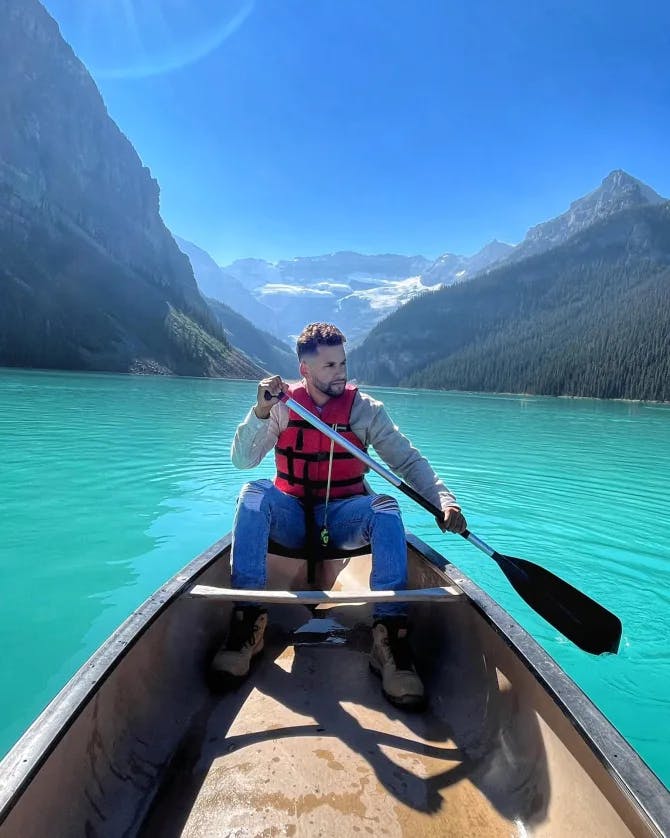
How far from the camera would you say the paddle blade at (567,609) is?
11.4 feet

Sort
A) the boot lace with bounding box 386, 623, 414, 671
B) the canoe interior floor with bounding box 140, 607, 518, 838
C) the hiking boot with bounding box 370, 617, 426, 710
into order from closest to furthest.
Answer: the canoe interior floor with bounding box 140, 607, 518, 838, the hiking boot with bounding box 370, 617, 426, 710, the boot lace with bounding box 386, 623, 414, 671

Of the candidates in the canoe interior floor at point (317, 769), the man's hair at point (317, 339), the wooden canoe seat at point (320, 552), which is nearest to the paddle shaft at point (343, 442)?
the man's hair at point (317, 339)

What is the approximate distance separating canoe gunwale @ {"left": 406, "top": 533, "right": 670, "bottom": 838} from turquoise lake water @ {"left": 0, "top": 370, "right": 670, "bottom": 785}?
223 cm

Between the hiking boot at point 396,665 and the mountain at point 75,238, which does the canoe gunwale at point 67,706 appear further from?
the mountain at point 75,238

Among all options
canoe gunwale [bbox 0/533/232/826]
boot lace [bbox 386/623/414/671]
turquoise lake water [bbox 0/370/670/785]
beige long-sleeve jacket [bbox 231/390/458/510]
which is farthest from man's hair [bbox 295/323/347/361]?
turquoise lake water [bbox 0/370/670/785]

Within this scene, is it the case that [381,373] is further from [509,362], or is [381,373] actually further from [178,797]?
[178,797]

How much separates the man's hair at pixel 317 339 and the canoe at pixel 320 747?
1740 mm

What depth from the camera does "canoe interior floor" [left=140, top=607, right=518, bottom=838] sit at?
2.13 meters

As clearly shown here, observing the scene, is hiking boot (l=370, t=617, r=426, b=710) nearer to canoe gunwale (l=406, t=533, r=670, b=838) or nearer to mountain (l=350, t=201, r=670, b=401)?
canoe gunwale (l=406, t=533, r=670, b=838)

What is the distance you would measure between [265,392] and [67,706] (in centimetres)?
220

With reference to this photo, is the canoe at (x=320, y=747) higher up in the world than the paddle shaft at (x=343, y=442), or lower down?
lower down

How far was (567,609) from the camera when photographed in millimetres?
3752

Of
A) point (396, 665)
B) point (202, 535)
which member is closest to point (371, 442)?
point (396, 665)

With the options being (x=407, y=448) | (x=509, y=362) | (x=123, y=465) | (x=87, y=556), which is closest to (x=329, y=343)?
(x=407, y=448)
